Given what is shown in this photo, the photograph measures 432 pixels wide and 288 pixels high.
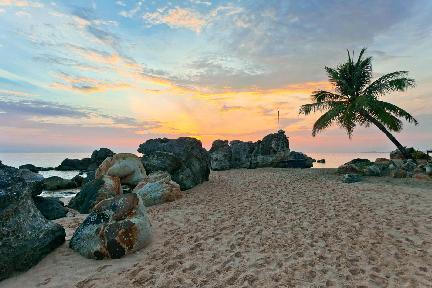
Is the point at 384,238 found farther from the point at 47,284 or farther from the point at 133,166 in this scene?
the point at 133,166

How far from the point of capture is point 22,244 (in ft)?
24.6

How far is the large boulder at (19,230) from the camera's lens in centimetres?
721

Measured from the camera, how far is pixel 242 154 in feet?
114

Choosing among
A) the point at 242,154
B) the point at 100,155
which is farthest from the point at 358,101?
the point at 100,155

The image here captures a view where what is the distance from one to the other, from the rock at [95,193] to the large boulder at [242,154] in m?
20.2

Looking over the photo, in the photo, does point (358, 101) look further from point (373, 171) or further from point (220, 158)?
point (220, 158)

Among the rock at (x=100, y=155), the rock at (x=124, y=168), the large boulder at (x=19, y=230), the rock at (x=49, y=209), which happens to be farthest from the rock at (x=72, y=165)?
the large boulder at (x=19, y=230)

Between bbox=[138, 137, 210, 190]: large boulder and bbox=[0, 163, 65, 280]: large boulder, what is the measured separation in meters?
10.6

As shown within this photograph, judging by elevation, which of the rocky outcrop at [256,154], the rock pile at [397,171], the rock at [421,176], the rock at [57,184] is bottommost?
the rock at [57,184]

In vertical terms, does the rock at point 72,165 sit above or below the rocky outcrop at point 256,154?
below

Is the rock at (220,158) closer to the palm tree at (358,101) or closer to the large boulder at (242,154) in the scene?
the large boulder at (242,154)

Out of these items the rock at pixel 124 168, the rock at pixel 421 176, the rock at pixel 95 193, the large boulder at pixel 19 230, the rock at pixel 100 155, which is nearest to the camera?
the large boulder at pixel 19 230

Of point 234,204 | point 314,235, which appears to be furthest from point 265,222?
point 234,204

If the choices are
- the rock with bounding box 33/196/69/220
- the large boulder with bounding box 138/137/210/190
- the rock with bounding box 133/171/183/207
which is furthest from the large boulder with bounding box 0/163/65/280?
the large boulder with bounding box 138/137/210/190
